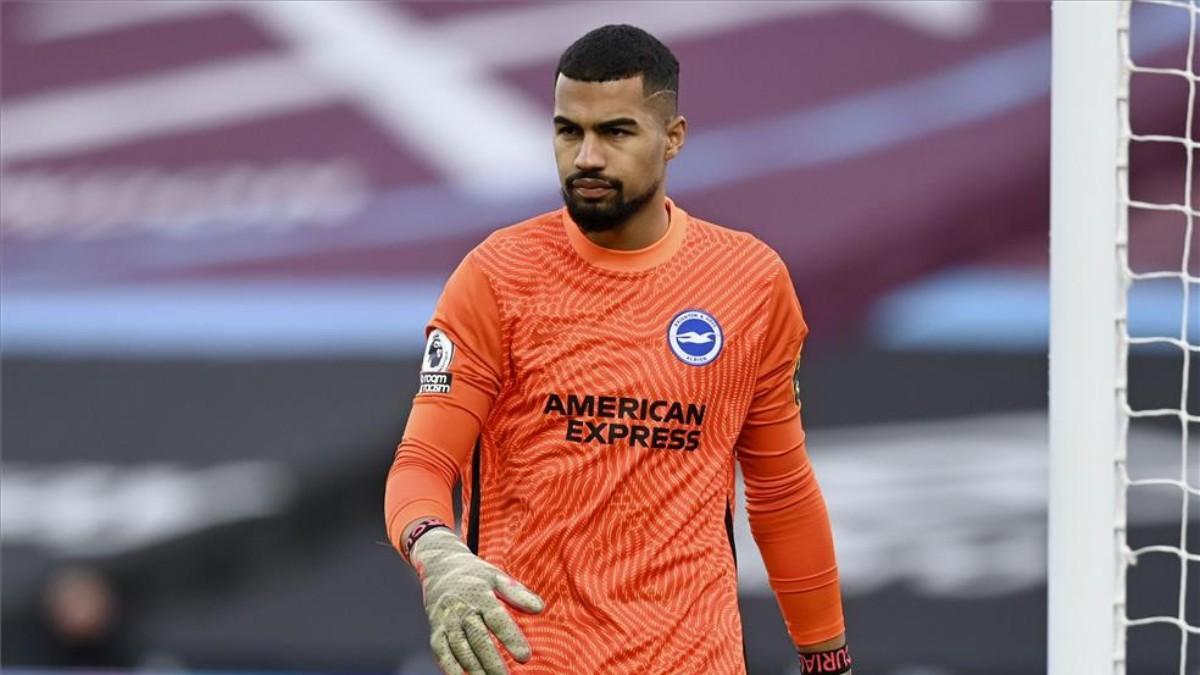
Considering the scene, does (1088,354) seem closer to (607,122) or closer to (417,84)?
(607,122)

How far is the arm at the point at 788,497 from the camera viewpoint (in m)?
3.77

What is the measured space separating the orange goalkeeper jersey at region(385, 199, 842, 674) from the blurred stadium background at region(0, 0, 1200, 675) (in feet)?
14.7

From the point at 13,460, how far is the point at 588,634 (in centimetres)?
580

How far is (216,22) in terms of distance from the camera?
8750 millimetres

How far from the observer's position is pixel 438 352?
11.6ft

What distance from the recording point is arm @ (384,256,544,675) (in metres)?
3.11

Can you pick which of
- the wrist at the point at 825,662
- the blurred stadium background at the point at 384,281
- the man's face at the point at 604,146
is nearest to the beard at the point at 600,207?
the man's face at the point at 604,146

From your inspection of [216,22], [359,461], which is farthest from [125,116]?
[359,461]

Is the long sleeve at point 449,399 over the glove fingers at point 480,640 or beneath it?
over

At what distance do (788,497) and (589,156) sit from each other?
84 centimetres

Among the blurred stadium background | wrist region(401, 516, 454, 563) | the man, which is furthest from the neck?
the blurred stadium background

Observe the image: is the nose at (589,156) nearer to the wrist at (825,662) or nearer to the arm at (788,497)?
the arm at (788,497)

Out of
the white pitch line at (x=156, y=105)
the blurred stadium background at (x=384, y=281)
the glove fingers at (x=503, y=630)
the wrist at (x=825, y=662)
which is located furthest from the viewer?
the white pitch line at (x=156, y=105)

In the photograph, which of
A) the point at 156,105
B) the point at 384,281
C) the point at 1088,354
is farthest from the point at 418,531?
the point at 156,105
